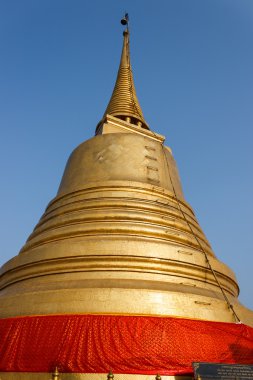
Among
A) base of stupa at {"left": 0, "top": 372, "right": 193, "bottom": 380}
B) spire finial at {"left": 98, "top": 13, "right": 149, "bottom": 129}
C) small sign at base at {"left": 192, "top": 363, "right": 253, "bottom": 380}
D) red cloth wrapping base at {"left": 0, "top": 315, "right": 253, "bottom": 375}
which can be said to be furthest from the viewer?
spire finial at {"left": 98, "top": 13, "right": 149, "bottom": 129}

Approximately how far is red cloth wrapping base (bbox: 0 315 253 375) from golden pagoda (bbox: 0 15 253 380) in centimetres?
1

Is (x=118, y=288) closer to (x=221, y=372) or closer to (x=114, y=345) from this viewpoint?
(x=114, y=345)

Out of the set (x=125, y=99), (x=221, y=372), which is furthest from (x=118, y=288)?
(x=125, y=99)

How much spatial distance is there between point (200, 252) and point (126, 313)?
244cm

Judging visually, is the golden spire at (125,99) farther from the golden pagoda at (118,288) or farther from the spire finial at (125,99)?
the golden pagoda at (118,288)

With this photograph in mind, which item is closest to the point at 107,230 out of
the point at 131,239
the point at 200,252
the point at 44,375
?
the point at 131,239

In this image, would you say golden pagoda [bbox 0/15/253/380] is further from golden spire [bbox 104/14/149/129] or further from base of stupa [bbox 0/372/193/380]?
golden spire [bbox 104/14/149/129]

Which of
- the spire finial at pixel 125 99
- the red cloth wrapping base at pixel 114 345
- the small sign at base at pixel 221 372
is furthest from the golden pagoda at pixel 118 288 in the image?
the spire finial at pixel 125 99

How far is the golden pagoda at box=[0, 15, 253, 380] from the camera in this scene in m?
4.89

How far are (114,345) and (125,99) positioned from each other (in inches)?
414

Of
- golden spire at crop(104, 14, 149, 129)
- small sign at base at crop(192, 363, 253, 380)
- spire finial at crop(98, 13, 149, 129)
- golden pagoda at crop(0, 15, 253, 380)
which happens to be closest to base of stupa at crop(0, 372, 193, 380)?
golden pagoda at crop(0, 15, 253, 380)

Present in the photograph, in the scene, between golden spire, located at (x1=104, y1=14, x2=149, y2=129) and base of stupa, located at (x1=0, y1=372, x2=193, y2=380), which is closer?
base of stupa, located at (x1=0, y1=372, x2=193, y2=380)

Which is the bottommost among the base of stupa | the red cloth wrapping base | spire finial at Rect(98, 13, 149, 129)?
the base of stupa

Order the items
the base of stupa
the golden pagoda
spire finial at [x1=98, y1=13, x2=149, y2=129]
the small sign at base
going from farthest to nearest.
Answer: spire finial at [x1=98, y1=13, x2=149, y2=129] → the golden pagoda → the base of stupa → the small sign at base
